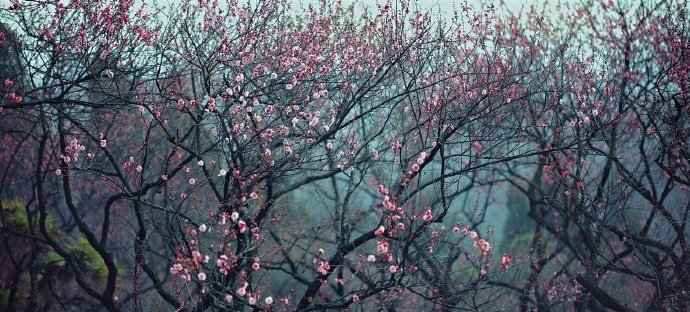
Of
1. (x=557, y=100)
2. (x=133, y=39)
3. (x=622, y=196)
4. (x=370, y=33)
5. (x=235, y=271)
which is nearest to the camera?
(x=235, y=271)

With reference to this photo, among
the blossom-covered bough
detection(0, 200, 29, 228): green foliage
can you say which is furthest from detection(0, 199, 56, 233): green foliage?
the blossom-covered bough

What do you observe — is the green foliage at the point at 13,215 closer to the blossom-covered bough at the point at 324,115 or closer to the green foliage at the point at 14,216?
the green foliage at the point at 14,216

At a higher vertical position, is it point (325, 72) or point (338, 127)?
point (325, 72)

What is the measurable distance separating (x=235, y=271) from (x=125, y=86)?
4.86 metres

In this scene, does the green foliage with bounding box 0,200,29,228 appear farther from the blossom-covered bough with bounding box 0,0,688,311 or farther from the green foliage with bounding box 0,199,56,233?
the blossom-covered bough with bounding box 0,0,688,311

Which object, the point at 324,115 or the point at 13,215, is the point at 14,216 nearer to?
the point at 13,215

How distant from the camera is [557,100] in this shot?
1203 centimetres

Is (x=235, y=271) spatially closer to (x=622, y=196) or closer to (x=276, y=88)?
(x=276, y=88)

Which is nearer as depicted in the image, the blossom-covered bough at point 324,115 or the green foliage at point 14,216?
the blossom-covered bough at point 324,115

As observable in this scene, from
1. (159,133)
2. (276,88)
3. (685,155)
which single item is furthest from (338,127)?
(159,133)

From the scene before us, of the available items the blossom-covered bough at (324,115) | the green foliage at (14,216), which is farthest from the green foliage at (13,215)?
the blossom-covered bough at (324,115)

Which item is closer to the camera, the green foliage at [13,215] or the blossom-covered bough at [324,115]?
the blossom-covered bough at [324,115]

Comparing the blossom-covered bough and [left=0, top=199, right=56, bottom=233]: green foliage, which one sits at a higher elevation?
[left=0, top=199, right=56, bottom=233]: green foliage

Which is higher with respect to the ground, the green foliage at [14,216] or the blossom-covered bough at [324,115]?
the green foliage at [14,216]
